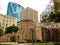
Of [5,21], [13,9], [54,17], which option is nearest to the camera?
[54,17]

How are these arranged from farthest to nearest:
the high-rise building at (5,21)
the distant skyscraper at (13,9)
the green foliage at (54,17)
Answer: the distant skyscraper at (13,9) → the high-rise building at (5,21) → the green foliage at (54,17)

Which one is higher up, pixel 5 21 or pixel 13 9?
pixel 13 9

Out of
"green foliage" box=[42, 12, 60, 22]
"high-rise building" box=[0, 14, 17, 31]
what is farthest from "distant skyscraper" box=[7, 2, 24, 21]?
"green foliage" box=[42, 12, 60, 22]

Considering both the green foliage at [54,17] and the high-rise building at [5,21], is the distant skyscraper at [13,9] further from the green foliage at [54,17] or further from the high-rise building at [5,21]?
the green foliage at [54,17]

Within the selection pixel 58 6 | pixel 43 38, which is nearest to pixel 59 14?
pixel 58 6

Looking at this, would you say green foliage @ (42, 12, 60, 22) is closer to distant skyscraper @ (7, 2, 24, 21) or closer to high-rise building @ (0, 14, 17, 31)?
high-rise building @ (0, 14, 17, 31)

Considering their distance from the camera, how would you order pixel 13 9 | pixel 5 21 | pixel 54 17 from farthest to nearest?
Result: 1. pixel 13 9
2. pixel 5 21
3. pixel 54 17

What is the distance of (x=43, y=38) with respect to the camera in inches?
2746

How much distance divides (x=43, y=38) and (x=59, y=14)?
1882 inches

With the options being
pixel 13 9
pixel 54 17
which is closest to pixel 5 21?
pixel 13 9

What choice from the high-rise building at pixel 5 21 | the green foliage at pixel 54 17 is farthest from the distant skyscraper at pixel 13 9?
the green foliage at pixel 54 17

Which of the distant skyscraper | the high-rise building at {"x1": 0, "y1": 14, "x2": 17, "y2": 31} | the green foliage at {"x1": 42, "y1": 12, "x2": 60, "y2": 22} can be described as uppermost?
the distant skyscraper

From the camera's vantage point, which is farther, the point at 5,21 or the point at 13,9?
the point at 13,9

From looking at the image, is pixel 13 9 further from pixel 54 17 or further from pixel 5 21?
pixel 54 17
